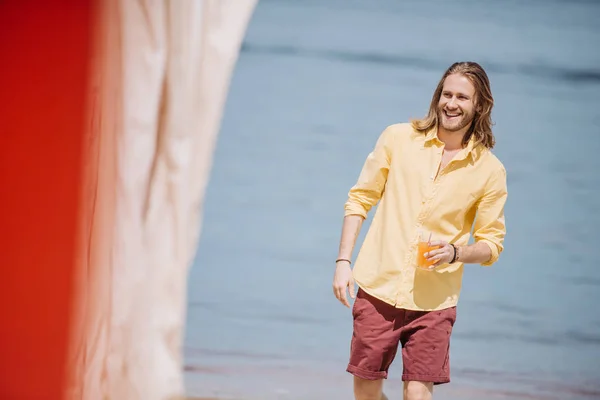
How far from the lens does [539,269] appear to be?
11.1ft

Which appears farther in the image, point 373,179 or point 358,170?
point 358,170

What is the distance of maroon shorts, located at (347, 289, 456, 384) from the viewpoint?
2506 mm

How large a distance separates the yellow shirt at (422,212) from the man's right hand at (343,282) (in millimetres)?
93

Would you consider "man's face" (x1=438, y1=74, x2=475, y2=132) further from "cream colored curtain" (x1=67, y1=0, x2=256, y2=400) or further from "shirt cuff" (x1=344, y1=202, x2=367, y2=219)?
"cream colored curtain" (x1=67, y1=0, x2=256, y2=400)

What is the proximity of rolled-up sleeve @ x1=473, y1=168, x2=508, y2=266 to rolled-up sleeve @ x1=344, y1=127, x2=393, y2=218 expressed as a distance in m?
0.31

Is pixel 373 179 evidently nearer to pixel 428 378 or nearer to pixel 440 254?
pixel 440 254

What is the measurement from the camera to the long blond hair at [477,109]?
254 centimetres

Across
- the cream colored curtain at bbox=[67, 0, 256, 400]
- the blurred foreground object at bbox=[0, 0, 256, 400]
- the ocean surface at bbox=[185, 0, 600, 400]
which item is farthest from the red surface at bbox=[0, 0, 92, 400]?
the ocean surface at bbox=[185, 0, 600, 400]

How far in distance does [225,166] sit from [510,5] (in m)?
1.29

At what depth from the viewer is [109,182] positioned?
10.6 ft

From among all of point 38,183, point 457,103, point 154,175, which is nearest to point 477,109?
point 457,103

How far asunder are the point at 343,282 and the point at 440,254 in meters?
0.29

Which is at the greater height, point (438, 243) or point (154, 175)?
point (154, 175)

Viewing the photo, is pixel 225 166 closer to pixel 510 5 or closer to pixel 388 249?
pixel 388 249
